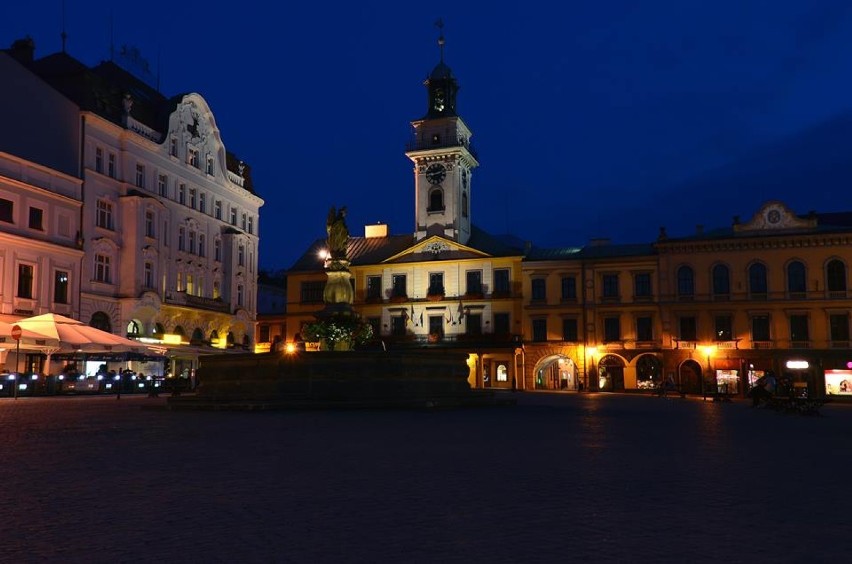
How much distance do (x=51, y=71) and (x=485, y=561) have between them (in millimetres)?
49961

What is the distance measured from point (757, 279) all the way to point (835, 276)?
4.70 metres

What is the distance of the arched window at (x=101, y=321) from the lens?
45.3 meters

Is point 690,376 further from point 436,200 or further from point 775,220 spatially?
point 436,200

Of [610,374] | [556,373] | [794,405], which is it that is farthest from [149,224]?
[794,405]

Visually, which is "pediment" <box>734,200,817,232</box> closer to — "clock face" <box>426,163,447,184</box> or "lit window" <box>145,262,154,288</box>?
"clock face" <box>426,163,447,184</box>

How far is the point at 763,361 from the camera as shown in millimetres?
53531

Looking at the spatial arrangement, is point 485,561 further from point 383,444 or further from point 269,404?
point 269,404

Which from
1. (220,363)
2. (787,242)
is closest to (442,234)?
(787,242)

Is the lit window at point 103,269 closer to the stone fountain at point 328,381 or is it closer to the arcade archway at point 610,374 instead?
the stone fountain at point 328,381

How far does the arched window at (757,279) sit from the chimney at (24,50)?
48.3m

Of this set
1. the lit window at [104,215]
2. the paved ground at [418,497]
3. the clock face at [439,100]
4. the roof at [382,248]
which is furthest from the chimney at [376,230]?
the paved ground at [418,497]

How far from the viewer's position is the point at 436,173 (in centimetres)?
6719

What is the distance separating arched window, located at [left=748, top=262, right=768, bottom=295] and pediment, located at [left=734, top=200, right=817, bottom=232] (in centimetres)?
264

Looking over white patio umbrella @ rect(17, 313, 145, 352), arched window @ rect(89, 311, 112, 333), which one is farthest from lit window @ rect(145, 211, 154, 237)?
white patio umbrella @ rect(17, 313, 145, 352)
